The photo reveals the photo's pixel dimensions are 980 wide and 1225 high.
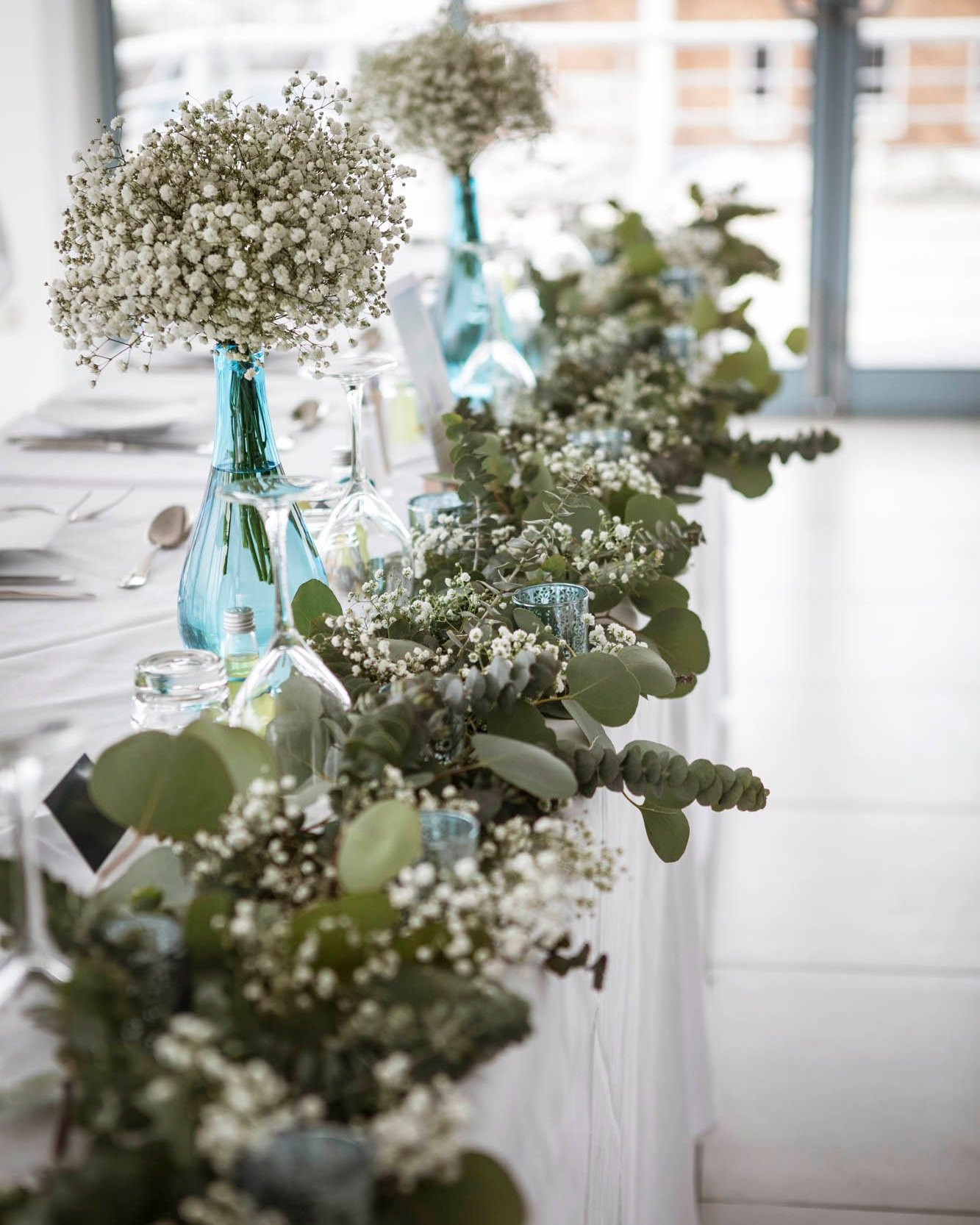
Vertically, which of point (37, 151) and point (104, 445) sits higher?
point (37, 151)

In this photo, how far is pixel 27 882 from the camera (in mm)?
631

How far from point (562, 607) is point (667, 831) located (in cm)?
19

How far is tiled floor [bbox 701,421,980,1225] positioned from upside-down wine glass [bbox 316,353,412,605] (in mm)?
972

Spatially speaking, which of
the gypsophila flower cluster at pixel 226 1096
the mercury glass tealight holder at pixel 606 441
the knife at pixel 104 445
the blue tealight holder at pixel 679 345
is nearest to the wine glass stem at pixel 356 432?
the mercury glass tealight holder at pixel 606 441

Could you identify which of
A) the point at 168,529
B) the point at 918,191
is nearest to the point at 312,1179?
the point at 168,529

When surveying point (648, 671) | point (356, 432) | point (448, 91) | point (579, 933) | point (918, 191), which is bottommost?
point (579, 933)

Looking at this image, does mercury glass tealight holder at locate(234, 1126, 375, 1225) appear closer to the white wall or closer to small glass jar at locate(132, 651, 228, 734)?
small glass jar at locate(132, 651, 228, 734)

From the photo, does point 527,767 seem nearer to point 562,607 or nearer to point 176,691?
point 562,607

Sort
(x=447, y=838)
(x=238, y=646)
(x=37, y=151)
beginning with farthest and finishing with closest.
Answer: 1. (x=37, y=151)
2. (x=238, y=646)
3. (x=447, y=838)

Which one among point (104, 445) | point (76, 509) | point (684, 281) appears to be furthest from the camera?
point (684, 281)

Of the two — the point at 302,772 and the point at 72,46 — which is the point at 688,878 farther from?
the point at 72,46

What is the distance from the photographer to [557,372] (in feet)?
6.25

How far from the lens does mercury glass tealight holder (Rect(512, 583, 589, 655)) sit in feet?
3.36

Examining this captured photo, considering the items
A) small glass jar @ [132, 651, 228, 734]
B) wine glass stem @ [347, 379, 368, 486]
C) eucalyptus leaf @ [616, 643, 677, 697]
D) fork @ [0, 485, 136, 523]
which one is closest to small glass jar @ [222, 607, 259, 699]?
small glass jar @ [132, 651, 228, 734]
